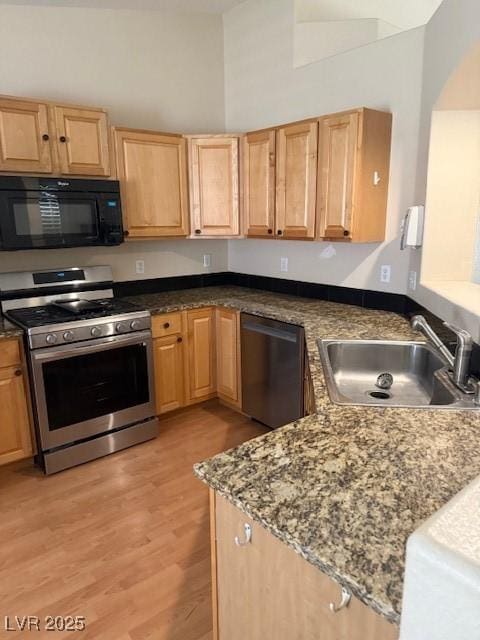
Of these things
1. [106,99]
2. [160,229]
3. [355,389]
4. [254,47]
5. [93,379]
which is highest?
[254,47]

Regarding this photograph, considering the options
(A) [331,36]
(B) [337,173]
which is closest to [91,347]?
(B) [337,173]

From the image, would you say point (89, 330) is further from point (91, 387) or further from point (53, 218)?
point (53, 218)

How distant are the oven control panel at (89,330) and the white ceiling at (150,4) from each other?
204 centimetres

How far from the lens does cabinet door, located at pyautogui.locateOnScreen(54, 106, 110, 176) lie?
2.65 metres

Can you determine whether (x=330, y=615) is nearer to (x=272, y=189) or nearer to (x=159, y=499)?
(x=159, y=499)

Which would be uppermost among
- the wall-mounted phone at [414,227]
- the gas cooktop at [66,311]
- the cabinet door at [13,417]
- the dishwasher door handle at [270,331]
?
the wall-mounted phone at [414,227]

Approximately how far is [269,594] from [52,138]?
2.63m

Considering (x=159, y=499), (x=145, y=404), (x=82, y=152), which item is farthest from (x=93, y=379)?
(x=82, y=152)

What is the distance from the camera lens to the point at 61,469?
265cm

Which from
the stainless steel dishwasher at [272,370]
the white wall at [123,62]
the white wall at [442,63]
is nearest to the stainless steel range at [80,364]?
the stainless steel dishwasher at [272,370]

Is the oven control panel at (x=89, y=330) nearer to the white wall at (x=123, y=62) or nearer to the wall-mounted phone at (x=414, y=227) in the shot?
the white wall at (x=123, y=62)

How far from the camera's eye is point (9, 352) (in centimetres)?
245

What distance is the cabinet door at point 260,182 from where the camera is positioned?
304 cm

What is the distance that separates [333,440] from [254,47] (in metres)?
3.30
